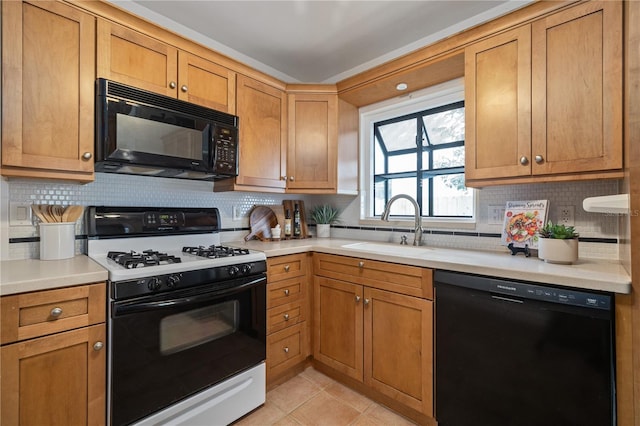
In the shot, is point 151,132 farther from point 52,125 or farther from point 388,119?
point 388,119

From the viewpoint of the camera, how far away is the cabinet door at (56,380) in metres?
1.08

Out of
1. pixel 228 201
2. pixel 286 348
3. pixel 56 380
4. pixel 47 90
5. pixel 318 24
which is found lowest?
pixel 286 348

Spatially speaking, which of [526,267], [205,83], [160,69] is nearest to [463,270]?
[526,267]

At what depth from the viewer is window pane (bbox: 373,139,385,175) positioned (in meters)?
2.80

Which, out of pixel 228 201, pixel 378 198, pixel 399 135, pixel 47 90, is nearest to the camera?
pixel 47 90

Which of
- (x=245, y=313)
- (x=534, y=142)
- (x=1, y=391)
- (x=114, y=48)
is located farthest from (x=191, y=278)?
(x=534, y=142)

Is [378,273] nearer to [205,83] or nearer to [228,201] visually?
[228,201]

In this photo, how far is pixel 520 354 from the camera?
4.29 feet

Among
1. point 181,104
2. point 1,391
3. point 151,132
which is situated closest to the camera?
point 1,391

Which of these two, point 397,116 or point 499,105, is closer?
point 499,105

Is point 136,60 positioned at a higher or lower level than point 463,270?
higher

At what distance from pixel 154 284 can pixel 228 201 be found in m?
1.15

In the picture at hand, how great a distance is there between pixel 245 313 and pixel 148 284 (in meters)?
0.60

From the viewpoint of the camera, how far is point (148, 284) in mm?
1355
